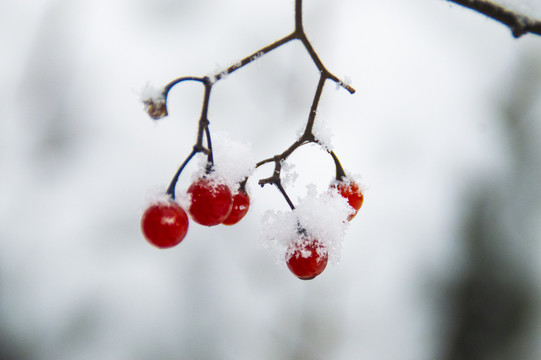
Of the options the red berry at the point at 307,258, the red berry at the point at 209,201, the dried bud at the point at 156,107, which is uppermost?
the dried bud at the point at 156,107

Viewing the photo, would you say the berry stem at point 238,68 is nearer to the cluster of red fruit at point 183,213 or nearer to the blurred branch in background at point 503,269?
the cluster of red fruit at point 183,213

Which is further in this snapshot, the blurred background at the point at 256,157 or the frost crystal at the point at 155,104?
the blurred background at the point at 256,157

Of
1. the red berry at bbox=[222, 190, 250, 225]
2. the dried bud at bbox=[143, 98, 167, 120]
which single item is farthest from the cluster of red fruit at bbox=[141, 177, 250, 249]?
the dried bud at bbox=[143, 98, 167, 120]

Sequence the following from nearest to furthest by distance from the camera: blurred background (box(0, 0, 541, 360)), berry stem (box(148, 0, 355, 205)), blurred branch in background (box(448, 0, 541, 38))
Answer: blurred branch in background (box(448, 0, 541, 38)), berry stem (box(148, 0, 355, 205)), blurred background (box(0, 0, 541, 360))

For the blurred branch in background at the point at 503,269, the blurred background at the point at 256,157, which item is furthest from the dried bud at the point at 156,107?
the blurred branch in background at the point at 503,269

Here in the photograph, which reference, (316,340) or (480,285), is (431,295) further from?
(316,340)

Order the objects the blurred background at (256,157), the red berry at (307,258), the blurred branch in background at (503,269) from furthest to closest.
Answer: the blurred branch in background at (503,269), the blurred background at (256,157), the red berry at (307,258)

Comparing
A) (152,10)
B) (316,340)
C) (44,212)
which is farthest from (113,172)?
(316,340)

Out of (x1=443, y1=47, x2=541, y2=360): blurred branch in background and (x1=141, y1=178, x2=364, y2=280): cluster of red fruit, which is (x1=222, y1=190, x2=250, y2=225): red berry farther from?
(x1=443, y1=47, x2=541, y2=360): blurred branch in background
